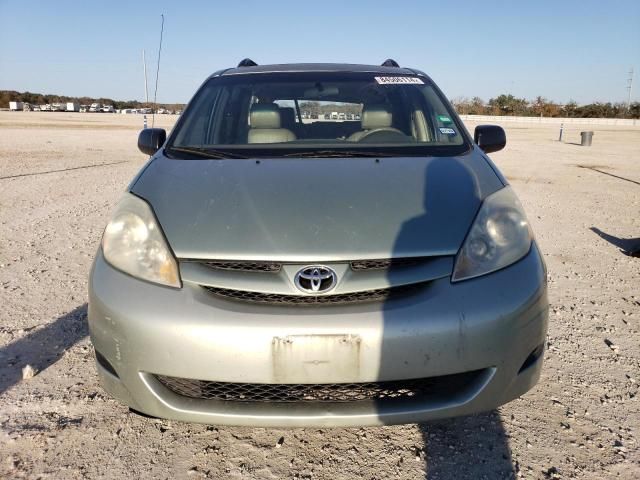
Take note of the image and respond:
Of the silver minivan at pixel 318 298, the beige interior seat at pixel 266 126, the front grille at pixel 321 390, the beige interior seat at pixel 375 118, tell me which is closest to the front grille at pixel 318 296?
the silver minivan at pixel 318 298

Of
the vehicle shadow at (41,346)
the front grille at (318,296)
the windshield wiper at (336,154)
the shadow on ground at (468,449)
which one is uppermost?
the windshield wiper at (336,154)

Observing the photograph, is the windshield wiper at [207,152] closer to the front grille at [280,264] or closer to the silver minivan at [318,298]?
the silver minivan at [318,298]

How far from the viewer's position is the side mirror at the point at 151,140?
3.02 metres

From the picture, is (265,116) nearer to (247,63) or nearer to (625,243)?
(247,63)

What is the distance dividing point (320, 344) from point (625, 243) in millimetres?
5030

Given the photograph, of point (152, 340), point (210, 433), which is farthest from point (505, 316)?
point (210, 433)

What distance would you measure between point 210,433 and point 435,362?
1107mm

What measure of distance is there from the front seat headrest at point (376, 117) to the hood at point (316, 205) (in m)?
0.67

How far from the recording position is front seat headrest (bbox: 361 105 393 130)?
306cm

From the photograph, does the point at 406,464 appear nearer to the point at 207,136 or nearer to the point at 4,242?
the point at 207,136

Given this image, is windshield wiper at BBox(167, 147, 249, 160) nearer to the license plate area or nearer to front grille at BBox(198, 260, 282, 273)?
front grille at BBox(198, 260, 282, 273)

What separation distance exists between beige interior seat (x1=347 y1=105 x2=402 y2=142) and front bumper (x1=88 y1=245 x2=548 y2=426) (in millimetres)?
1467


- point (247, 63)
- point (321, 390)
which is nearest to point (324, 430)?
point (321, 390)

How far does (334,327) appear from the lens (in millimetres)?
1662
